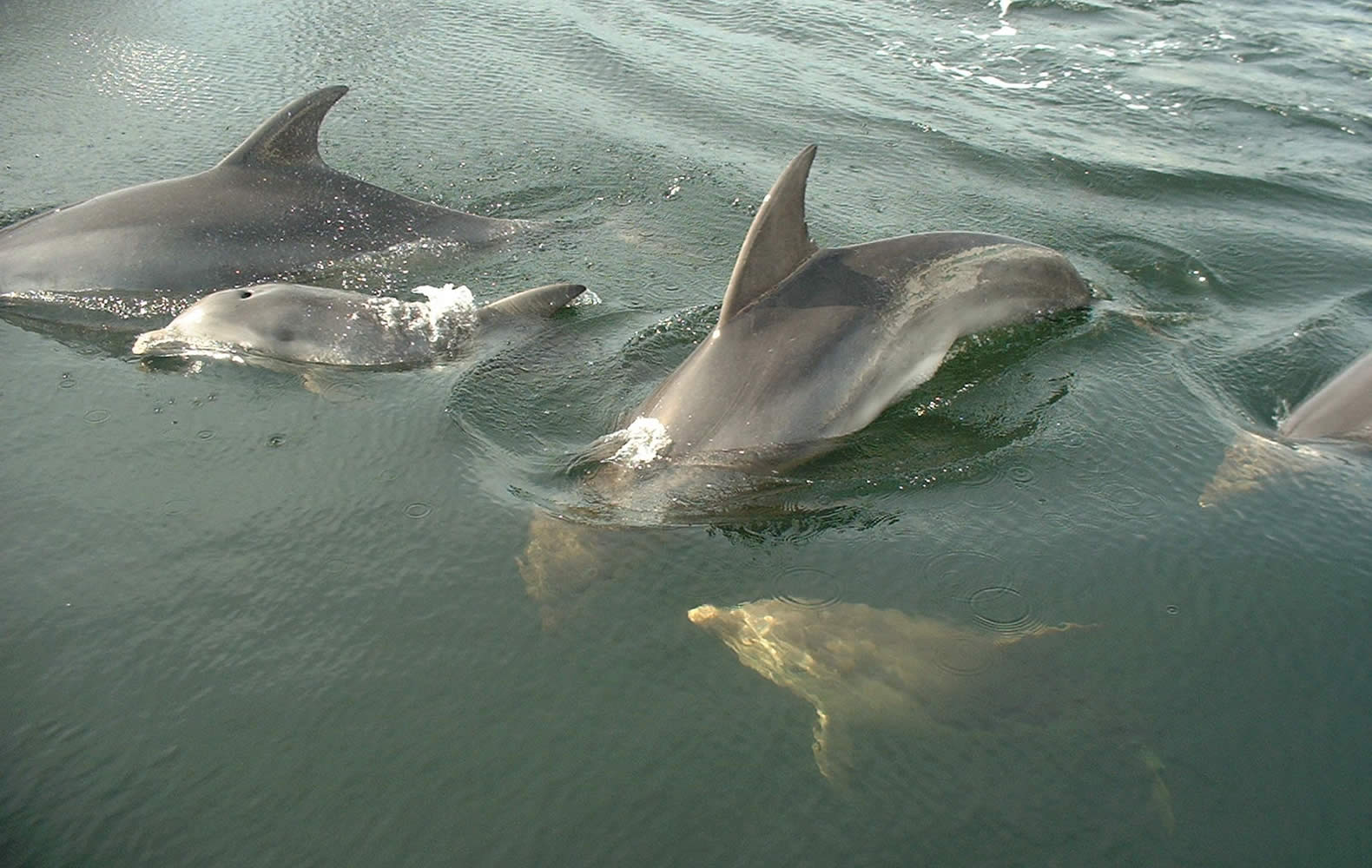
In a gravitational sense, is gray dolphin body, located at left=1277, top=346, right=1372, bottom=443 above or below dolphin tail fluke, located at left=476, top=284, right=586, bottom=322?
above

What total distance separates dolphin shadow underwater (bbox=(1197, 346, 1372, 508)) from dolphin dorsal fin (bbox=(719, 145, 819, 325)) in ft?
10.9

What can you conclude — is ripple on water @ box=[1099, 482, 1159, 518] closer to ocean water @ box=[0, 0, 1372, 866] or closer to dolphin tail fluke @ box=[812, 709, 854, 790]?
ocean water @ box=[0, 0, 1372, 866]

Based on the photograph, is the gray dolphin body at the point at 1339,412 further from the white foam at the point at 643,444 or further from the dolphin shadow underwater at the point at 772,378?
the white foam at the point at 643,444

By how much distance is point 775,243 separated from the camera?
768cm

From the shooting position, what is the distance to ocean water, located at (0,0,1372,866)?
17.5 ft

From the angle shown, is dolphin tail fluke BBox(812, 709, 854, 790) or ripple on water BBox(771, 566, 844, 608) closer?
dolphin tail fluke BBox(812, 709, 854, 790)

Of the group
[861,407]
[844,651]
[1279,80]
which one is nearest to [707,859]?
[844,651]

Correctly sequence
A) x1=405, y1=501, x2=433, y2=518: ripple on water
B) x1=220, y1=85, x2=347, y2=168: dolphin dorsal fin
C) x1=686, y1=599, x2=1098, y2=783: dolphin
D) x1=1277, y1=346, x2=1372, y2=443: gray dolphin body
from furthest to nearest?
x1=220, y1=85, x2=347, y2=168: dolphin dorsal fin, x1=1277, y1=346, x2=1372, y2=443: gray dolphin body, x1=405, y1=501, x2=433, y2=518: ripple on water, x1=686, y1=599, x2=1098, y2=783: dolphin

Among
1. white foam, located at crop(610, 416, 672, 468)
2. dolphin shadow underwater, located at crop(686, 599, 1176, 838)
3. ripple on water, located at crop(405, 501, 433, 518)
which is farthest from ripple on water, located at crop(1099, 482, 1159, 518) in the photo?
ripple on water, located at crop(405, 501, 433, 518)

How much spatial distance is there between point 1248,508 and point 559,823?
519 centimetres

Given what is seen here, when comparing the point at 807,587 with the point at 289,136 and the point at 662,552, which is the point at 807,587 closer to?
the point at 662,552

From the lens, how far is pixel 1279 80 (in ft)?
52.6

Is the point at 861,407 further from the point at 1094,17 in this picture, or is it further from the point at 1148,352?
the point at 1094,17

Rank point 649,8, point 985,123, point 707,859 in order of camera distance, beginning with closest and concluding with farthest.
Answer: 1. point 707,859
2. point 985,123
3. point 649,8
